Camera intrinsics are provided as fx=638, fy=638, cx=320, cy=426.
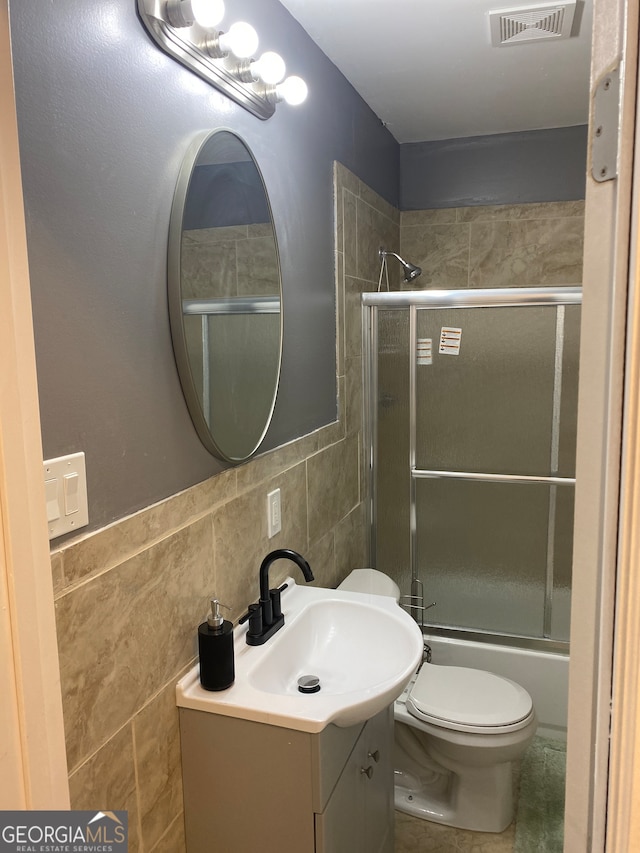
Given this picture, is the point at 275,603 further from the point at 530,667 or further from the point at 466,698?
the point at 530,667

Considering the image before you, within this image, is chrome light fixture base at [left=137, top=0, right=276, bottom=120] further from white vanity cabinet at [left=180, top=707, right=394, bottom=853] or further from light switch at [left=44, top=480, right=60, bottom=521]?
white vanity cabinet at [left=180, top=707, right=394, bottom=853]

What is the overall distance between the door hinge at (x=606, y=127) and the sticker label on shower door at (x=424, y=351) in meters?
2.16

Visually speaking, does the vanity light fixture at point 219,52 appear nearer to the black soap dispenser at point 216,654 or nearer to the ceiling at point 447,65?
the ceiling at point 447,65

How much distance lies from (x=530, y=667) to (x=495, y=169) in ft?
7.56

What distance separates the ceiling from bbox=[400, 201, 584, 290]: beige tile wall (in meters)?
0.38

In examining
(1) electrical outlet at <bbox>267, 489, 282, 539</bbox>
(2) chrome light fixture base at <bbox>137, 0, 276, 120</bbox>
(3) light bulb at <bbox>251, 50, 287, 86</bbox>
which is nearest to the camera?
(2) chrome light fixture base at <bbox>137, 0, 276, 120</bbox>

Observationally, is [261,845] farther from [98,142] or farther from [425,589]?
[425,589]

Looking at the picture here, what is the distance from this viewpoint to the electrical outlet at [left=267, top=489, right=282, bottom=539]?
1.74 metres

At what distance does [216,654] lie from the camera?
131 cm

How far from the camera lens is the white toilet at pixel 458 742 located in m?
1.99

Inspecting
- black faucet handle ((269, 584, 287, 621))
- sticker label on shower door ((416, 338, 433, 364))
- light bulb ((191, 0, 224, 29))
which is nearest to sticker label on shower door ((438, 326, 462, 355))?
sticker label on shower door ((416, 338, 433, 364))

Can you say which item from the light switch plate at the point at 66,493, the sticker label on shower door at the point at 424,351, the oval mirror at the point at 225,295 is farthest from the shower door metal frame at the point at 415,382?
the light switch plate at the point at 66,493

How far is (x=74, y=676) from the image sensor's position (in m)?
1.02

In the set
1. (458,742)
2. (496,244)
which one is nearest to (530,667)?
(458,742)
